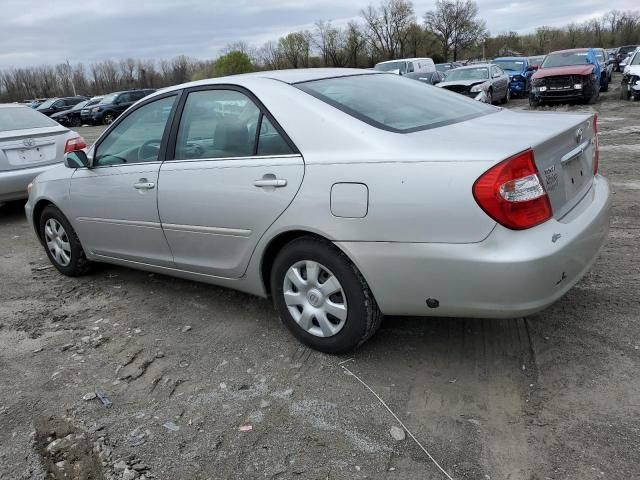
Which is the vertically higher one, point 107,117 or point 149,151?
point 149,151

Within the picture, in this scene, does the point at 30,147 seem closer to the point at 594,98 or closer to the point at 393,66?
the point at 594,98

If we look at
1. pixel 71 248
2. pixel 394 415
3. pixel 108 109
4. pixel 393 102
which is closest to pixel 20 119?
pixel 71 248

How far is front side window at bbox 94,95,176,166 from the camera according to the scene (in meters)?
4.04

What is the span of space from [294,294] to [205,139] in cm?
122

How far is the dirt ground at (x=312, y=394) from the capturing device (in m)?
2.50

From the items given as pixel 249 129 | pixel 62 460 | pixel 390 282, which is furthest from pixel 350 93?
pixel 62 460

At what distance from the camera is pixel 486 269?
2586 millimetres

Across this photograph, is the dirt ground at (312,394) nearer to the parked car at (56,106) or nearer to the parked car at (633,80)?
the parked car at (633,80)

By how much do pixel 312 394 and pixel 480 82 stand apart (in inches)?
663

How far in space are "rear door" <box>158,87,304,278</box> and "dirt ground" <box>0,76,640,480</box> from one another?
2.04 feet

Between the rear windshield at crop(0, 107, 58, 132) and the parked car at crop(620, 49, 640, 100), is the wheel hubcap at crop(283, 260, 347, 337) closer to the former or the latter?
the rear windshield at crop(0, 107, 58, 132)

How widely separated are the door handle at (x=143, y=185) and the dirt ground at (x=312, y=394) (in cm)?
96

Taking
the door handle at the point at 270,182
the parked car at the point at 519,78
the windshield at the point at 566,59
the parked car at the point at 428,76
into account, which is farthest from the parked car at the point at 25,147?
the parked car at the point at 519,78

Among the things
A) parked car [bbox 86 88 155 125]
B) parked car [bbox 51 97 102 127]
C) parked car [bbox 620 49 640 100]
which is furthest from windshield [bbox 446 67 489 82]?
parked car [bbox 51 97 102 127]
